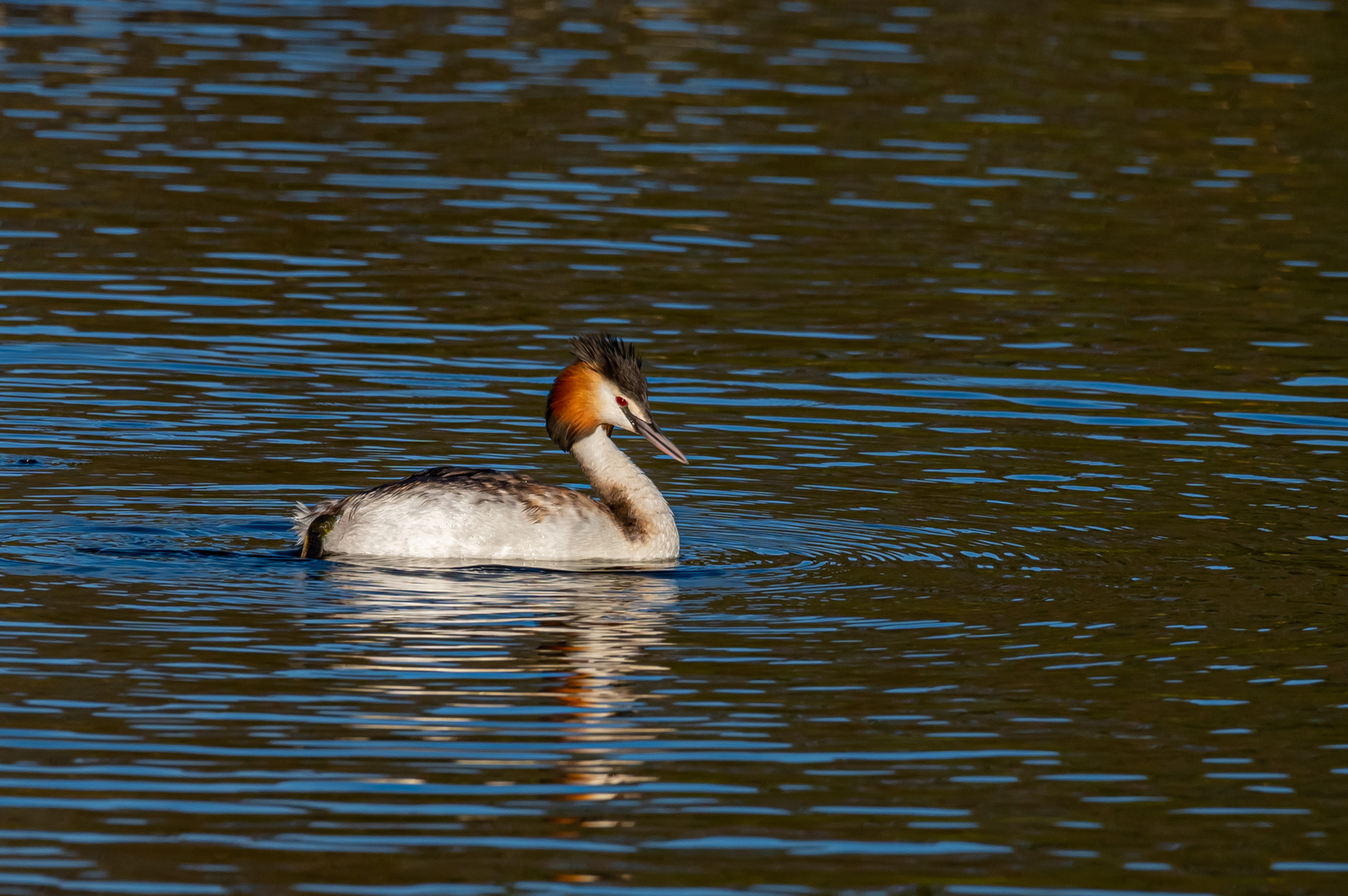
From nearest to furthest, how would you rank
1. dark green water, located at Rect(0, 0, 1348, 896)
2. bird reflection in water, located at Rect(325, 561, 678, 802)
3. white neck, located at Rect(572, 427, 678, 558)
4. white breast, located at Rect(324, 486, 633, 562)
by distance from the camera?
dark green water, located at Rect(0, 0, 1348, 896)
bird reflection in water, located at Rect(325, 561, 678, 802)
white breast, located at Rect(324, 486, 633, 562)
white neck, located at Rect(572, 427, 678, 558)

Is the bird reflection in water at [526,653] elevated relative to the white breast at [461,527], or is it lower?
lower

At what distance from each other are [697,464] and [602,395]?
81.1 inches

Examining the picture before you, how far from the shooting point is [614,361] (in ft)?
41.4

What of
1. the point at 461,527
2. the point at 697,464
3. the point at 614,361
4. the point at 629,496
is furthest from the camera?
the point at 697,464

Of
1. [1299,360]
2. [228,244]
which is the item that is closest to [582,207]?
[228,244]

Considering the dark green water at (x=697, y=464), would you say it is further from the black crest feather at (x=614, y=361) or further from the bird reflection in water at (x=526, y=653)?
the black crest feather at (x=614, y=361)

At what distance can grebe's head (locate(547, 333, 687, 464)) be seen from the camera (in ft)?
41.5

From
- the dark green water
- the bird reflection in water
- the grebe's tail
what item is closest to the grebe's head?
the dark green water

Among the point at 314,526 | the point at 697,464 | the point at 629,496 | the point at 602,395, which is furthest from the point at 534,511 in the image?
the point at 697,464

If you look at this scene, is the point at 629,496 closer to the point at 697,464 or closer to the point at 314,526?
the point at 314,526

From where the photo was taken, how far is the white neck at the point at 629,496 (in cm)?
1250

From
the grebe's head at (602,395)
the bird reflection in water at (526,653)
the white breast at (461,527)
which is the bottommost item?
the bird reflection in water at (526,653)

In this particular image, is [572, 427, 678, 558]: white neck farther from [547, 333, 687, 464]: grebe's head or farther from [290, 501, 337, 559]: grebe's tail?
[290, 501, 337, 559]: grebe's tail

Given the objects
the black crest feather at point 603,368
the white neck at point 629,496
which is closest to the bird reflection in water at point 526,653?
the white neck at point 629,496
